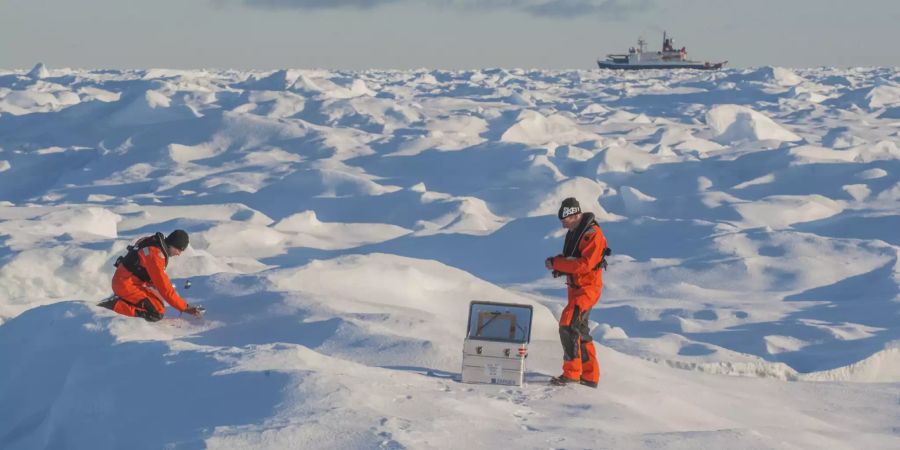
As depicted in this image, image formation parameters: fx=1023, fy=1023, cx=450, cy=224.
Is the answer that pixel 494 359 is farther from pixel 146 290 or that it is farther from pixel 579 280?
pixel 146 290

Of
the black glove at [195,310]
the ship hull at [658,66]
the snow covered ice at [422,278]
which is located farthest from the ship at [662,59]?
the black glove at [195,310]

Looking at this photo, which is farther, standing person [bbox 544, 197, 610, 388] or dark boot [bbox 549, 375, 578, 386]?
dark boot [bbox 549, 375, 578, 386]

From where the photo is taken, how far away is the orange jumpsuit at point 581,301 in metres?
4.76

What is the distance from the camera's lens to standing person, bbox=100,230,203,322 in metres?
5.78

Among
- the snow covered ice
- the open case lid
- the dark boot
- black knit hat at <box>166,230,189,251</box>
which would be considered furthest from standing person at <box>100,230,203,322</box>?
the dark boot

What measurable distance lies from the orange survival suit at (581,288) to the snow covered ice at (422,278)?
0.14 meters

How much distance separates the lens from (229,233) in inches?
474

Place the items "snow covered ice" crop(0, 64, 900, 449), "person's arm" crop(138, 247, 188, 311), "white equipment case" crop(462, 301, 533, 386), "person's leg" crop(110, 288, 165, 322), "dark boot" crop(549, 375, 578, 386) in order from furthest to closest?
"person's leg" crop(110, 288, 165, 322) → "person's arm" crop(138, 247, 188, 311) → "dark boot" crop(549, 375, 578, 386) → "white equipment case" crop(462, 301, 533, 386) → "snow covered ice" crop(0, 64, 900, 449)

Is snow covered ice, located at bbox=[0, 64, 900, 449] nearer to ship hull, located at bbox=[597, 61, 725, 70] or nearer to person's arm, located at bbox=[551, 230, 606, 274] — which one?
person's arm, located at bbox=[551, 230, 606, 274]

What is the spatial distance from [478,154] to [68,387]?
14.0 m

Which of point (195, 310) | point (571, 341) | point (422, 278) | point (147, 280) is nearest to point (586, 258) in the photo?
point (571, 341)

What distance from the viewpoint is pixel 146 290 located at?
19.5 feet

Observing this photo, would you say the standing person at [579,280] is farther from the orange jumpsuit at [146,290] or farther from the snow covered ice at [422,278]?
the orange jumpsuit at [146,290]

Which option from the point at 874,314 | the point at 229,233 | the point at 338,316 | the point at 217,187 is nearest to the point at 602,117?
the point at 217,187
